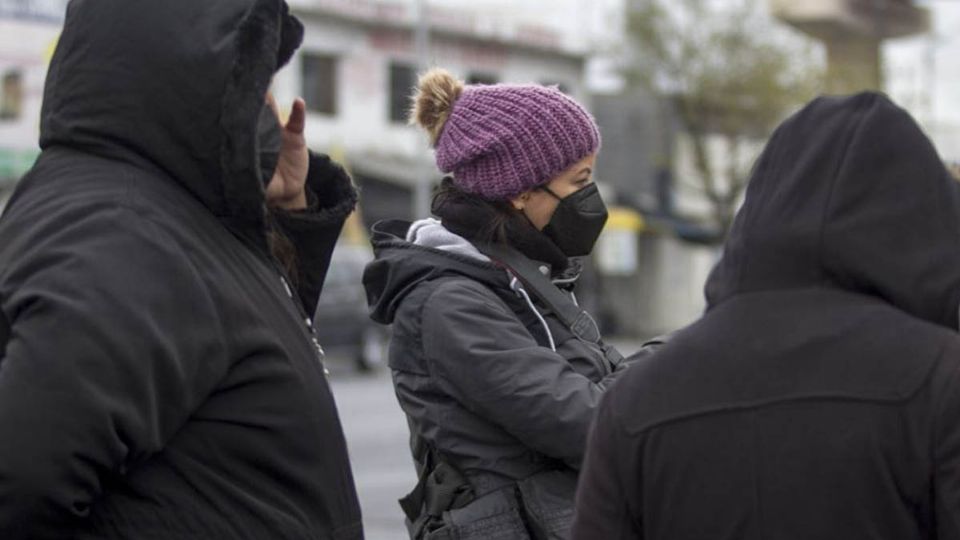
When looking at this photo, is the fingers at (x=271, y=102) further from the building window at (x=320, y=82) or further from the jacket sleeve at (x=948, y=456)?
the building window at (x=320, y=82)

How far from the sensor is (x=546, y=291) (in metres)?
3.54

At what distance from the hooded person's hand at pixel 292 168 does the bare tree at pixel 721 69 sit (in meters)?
36.4

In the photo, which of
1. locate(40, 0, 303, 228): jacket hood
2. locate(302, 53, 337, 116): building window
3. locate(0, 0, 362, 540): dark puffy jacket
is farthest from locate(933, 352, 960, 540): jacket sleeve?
locate(302, 53, 337, 116): building window

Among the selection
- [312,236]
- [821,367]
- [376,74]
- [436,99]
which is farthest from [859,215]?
[376,74]

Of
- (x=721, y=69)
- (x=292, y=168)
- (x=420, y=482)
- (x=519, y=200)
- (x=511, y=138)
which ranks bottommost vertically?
(x=721, y=69)

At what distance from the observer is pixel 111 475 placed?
7.85 ft

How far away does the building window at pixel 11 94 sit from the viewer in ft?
93.0

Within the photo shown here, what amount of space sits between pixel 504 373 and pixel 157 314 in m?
1.05

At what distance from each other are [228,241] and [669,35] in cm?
3754

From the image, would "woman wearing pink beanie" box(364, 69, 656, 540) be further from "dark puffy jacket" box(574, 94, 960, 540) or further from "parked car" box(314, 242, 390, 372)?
"parked car" box(314, 242, 390, 372)

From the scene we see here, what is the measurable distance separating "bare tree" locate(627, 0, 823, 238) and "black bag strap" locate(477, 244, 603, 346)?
35711 millimetres

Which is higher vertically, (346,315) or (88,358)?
(88,358)

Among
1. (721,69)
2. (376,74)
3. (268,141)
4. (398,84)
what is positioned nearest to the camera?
(268,141)

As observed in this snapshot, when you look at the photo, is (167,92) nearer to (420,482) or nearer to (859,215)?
(859,215)
